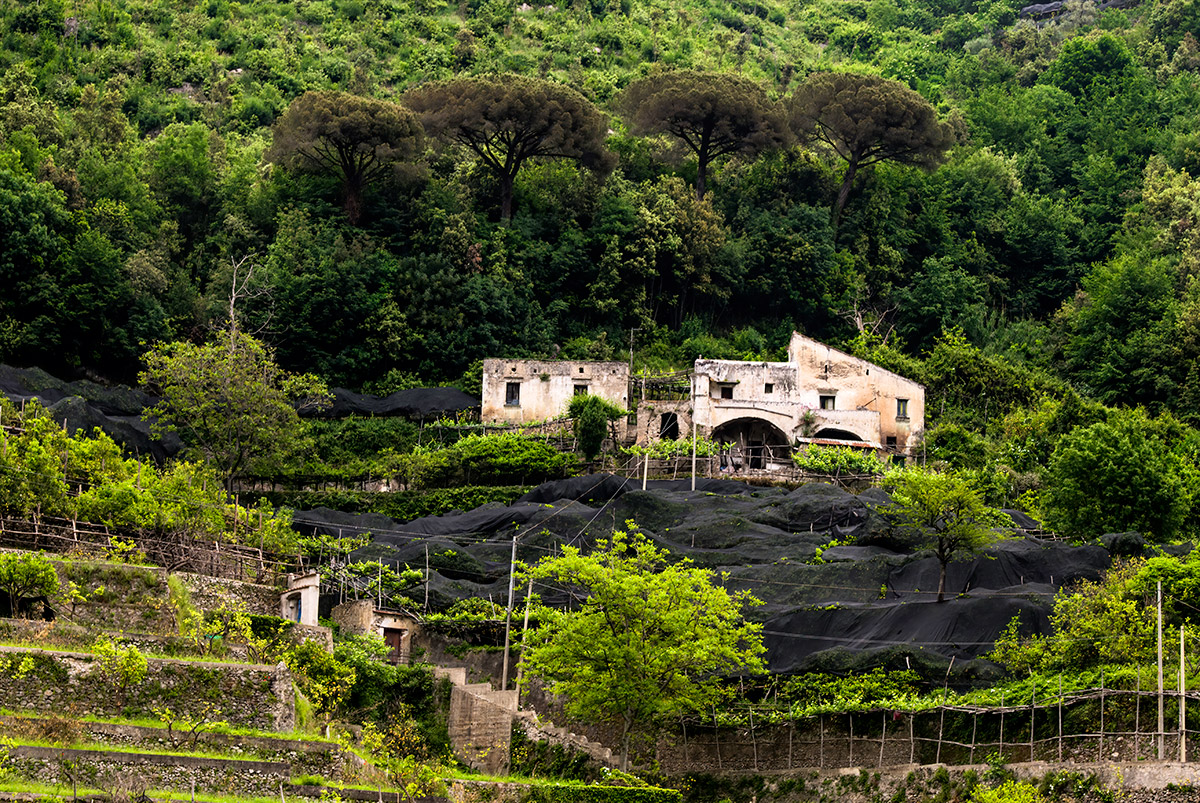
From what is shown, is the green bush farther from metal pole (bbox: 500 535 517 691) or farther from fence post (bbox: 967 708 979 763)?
fence post (bbox: 967 708 979 763)

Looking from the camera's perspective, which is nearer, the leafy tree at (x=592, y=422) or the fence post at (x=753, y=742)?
the fence post at (x=753, y=742)

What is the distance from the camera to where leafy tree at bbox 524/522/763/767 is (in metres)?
34.2

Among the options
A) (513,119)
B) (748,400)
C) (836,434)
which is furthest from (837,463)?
(513,119)

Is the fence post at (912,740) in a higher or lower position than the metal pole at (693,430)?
lower

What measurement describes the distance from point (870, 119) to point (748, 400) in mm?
15968

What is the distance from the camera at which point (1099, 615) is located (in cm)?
3416

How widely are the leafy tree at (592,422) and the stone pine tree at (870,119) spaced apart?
19055 millimetres

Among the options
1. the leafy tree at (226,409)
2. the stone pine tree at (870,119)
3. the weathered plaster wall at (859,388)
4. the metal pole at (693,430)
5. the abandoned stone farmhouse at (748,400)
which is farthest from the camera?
the stone pine tree at (870,119)

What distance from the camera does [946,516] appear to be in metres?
39.9

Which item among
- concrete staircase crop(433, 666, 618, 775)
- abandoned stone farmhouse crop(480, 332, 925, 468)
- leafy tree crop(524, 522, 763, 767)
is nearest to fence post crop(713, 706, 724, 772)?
leafy tree crop(524, 522, 763, 767)

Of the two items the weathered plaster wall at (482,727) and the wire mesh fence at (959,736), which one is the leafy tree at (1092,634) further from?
the weathered plaster wall at (482,727)

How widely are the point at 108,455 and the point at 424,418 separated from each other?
49.4ft

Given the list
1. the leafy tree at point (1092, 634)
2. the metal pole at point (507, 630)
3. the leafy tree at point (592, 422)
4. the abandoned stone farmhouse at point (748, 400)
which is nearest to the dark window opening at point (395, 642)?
the metal pole at point (507, 630)

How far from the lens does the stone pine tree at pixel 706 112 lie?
219ft
